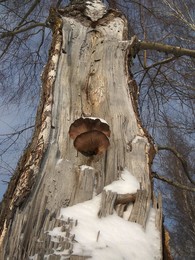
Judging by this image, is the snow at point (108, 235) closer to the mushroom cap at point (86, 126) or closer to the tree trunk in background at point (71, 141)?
the tree trunk in background at point (71, 141)

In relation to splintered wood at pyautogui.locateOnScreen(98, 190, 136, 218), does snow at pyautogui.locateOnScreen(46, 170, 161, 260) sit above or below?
below

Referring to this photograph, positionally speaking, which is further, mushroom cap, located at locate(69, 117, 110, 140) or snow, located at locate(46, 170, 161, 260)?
mushroom cap, located at locate(69, 117, 110, 140)

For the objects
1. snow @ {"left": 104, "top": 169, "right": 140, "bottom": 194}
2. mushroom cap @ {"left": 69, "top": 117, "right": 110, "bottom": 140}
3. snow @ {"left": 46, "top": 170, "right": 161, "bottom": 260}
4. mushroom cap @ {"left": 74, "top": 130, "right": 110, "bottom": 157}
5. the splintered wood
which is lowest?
snow @ {"left": 46, "top": 170, "right": 161, "bottom": 260}

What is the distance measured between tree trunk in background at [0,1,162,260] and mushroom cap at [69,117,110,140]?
7cm

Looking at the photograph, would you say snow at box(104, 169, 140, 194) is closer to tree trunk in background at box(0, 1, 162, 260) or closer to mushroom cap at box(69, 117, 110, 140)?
tree trunk in background at box(0, 1, 162, 260)

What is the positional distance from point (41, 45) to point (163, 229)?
14.6 ft

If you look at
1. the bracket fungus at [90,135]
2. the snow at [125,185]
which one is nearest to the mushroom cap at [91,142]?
the bracket fungus at [90,135]

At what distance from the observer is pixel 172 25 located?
5.57 m

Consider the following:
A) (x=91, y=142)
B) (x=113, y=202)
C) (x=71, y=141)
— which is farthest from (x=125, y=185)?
(x=71, y=141)

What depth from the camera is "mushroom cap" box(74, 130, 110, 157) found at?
4.94 feet

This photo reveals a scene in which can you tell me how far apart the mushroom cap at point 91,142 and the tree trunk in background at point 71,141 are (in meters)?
0.04

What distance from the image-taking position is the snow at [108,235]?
1.13m

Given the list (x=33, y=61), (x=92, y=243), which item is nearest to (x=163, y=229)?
(x=92, y=243)

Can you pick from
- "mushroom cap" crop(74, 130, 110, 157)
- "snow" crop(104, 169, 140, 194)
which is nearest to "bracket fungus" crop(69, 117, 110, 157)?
"mushroom cap" crop(74, 130, 110, 157)
